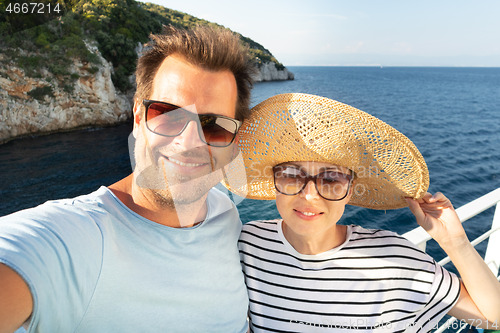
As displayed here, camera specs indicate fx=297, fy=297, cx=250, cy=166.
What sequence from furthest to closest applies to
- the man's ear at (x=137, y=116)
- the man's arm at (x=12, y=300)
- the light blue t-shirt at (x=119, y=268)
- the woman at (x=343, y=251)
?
the man's ear at (x=137, y=116), the woman at (x=343, y=251), the light blue t-shirt at (x=119, y=268), the man's arm at (x=12, y=300)

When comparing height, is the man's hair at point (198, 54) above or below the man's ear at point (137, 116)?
above

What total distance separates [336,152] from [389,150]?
29 cm

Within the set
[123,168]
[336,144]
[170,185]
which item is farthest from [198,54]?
[123,168]

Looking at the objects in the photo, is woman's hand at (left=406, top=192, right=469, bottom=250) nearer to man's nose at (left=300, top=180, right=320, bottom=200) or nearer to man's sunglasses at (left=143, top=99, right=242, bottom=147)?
man's nose at (left=300, top=180, right=320, bottom=200)

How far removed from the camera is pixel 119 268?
1.17 m

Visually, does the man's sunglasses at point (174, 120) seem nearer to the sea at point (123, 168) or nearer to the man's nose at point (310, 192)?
the man's nose at point (310, 192)

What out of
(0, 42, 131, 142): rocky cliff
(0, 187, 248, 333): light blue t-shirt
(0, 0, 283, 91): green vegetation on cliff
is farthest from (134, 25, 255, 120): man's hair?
(0, 42, 131, 142): rocky cliff

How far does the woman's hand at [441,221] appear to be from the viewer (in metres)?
1.43

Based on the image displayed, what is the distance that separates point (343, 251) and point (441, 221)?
1.66 ft

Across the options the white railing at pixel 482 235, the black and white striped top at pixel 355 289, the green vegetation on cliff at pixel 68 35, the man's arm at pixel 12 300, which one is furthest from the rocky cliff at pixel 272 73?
the man's arm at pixel 12 300

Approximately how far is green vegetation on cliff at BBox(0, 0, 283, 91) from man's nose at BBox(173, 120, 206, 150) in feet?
59.1

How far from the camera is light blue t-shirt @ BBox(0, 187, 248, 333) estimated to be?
0.94m

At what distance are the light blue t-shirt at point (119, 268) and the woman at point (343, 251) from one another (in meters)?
0.20

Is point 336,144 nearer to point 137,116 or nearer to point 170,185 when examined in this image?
point 170,185
